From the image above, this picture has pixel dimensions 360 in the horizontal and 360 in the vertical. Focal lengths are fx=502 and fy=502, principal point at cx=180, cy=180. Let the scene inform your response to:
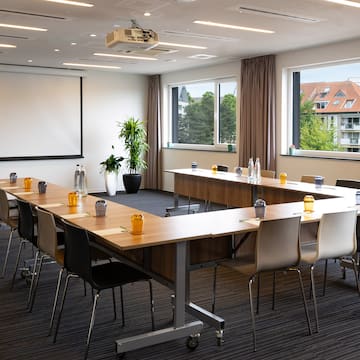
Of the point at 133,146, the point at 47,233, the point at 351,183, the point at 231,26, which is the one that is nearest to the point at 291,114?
the point at 231,26

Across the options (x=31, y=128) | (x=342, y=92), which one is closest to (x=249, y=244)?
(x=342, y=92)

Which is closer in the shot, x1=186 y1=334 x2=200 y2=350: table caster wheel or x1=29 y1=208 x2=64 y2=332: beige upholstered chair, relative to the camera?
x1=186 y1=334 x2=200 y2=350: table caster wheel

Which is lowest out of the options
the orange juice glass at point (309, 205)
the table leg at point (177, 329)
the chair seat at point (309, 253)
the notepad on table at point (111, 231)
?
the table leg at point (177, 329)

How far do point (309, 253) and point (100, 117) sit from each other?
27.5ft

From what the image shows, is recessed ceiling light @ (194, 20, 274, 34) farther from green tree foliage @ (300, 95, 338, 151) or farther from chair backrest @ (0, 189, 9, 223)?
chair backrest @ (0, 189, 9, 223)

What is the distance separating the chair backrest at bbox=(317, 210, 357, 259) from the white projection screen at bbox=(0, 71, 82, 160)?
8258 millimetres

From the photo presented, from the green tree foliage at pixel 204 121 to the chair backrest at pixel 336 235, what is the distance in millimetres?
6470

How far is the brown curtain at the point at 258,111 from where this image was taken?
29.2 ft

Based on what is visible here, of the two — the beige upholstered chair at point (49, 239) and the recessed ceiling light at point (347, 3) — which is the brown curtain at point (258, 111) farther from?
the beige upholstered chair at point (49, 239)

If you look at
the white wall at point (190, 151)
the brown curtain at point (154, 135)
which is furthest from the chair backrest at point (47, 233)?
the brown curtain at point (154, 135)

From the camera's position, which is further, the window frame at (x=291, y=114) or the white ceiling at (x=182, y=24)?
the window frame at (x=291, y=114)

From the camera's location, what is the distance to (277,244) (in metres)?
3.50

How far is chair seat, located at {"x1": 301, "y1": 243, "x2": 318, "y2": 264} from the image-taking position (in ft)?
12.4

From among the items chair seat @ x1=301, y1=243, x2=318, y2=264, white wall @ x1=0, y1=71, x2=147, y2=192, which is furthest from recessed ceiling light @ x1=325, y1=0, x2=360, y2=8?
white wall @ x1=0, y1=71, x2=147, y2=192
